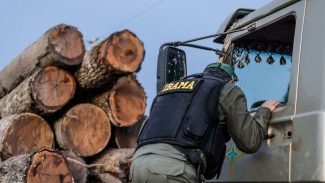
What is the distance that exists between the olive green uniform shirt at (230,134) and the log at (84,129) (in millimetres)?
3988

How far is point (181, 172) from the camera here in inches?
108

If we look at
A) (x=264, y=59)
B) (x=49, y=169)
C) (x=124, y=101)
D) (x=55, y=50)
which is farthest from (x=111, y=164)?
(x=264, y=59)

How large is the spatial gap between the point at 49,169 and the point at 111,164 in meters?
1.24

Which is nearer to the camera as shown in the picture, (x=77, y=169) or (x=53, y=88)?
(x=77, y=169)

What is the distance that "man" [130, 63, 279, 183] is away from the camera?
278cm

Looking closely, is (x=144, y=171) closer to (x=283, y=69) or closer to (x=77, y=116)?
(x=283, y=69)

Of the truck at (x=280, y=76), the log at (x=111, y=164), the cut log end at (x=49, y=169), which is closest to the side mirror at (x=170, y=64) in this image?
the truck at (x=280, y=76)

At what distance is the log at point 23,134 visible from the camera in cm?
641

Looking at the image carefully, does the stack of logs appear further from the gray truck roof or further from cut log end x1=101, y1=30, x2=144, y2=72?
the gray truck roof

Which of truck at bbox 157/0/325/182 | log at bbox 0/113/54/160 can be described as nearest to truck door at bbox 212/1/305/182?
truck at bbox 157/0/325/182

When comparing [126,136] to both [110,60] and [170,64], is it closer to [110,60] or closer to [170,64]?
[110,60]

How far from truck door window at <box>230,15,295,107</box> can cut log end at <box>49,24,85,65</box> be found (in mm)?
3631

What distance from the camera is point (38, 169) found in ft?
17.7

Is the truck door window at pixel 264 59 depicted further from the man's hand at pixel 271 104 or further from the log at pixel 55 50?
the log at pixel 55 50
